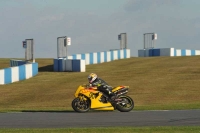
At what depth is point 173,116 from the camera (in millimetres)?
14898

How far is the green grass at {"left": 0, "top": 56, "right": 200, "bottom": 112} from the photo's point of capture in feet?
68.3

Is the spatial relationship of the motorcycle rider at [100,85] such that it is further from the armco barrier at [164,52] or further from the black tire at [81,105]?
the armco barrier at [164,52]

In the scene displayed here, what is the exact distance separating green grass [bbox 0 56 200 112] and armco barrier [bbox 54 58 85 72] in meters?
0.55

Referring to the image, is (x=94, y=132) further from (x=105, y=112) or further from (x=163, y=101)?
(x=163, y=101)

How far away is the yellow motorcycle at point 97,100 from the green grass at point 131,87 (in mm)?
798

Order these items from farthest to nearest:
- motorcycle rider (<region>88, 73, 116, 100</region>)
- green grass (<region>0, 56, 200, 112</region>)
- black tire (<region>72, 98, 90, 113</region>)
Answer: green grass (<region>0, 56, 200, 112</region>), motorcycle rider (<region>88, 73, 116, 100</region>), black tire (<region>72, 98, 90, 113</region>)

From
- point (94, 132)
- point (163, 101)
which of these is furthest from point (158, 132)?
point (163, 101)

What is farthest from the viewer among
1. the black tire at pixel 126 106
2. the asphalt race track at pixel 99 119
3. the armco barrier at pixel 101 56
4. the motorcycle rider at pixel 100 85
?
the armco barrier at pixel 101 56

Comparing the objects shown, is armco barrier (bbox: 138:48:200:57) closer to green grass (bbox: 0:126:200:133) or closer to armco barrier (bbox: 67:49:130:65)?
armco barrier (bbox: 67:49:130:65)

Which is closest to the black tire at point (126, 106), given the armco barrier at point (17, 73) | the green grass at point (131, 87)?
the green grass at point (131, 87)

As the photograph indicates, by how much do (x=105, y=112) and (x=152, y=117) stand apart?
2.24 meters

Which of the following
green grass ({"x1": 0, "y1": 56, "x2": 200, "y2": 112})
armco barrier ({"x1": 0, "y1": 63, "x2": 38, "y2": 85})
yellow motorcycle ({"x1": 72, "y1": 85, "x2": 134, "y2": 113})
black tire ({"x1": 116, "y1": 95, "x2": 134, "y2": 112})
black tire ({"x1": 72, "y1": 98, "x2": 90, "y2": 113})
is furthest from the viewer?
armco barrier ({"x1": 0, "y1": 63, "x2": 38, "y2": 85})

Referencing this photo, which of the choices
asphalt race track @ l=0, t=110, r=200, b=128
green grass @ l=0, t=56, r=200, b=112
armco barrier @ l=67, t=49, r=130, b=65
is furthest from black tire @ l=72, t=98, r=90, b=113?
armco barrier @ l=67, t=49, r=130, b=65

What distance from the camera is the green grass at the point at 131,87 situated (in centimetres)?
2082
